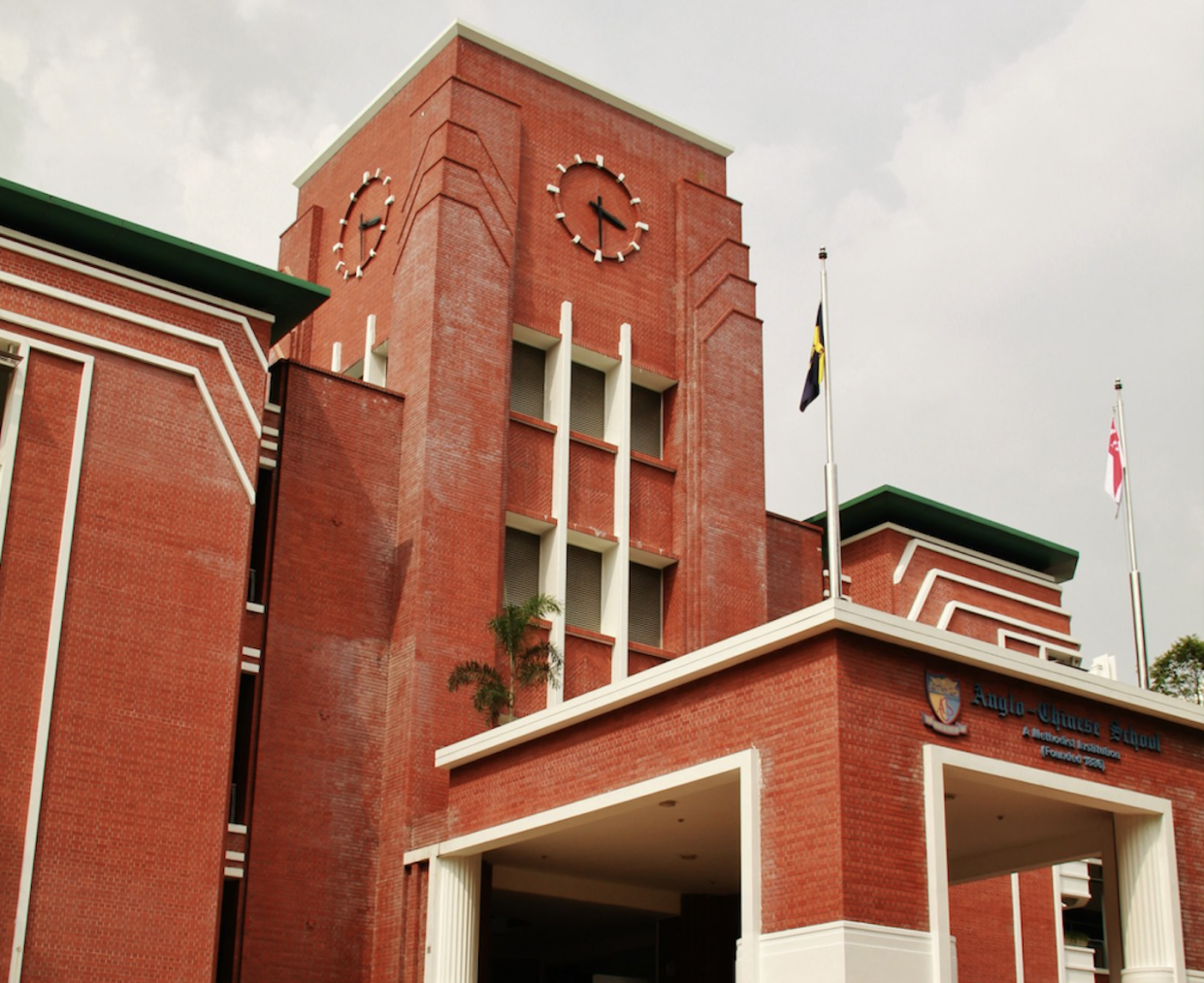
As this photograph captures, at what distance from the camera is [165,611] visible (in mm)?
28484

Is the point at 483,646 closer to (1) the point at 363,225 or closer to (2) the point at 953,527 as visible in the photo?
(1) the point at 363,225

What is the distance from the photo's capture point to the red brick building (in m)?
24.6

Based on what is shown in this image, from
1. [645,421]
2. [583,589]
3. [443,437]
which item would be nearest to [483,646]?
[583,589]

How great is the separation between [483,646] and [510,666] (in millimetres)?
696

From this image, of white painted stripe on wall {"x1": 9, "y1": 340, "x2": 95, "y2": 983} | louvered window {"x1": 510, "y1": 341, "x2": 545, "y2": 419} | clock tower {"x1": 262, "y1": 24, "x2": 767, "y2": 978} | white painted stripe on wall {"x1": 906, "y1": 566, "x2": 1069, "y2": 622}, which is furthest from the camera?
white painted stripe on wall {"x1": 906, "y1": 566, "x2": 1069, "y2": 622}

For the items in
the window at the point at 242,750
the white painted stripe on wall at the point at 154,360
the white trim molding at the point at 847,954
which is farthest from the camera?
the window at the point at 242,750

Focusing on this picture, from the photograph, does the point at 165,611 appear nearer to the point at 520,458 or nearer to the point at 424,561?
the point at 424,561

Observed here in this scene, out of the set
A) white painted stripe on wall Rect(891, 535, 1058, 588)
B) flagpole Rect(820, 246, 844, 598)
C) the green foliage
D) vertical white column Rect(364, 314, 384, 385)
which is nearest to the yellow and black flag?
flagpole Rect(820, 246, 844, 598)

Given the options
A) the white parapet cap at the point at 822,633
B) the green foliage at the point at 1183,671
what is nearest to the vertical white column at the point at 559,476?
the white parapet cap at the point at 822,633

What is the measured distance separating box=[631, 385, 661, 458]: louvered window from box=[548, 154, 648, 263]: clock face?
10.9 feet

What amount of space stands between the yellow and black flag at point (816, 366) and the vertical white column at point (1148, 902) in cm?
921

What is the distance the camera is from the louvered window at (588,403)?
3822 centimetres

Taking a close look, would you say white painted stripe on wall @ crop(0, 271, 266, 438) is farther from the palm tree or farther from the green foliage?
the green foliage

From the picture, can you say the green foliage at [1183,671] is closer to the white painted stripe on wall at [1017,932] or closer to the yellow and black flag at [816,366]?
the white painted stripe on wall at [1017,932]
